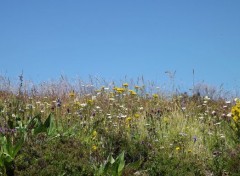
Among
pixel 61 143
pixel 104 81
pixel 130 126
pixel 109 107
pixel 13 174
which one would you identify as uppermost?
pixel 104 81

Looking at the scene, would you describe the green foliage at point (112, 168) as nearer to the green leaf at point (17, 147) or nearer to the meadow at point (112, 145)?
the meadow at point (112, 145)

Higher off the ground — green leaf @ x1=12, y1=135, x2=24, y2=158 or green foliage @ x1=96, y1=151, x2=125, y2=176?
green leaf @ x1=12, y1=135, x2=24, y2=158

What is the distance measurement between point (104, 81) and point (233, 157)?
860cm

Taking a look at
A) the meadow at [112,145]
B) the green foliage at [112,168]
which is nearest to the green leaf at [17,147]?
the meadow at [112,145]

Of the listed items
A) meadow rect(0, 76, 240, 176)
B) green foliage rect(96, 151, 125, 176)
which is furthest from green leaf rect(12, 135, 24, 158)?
green foliage rect(96, 151, 125, 176)

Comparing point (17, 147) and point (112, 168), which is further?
point (112, 168)

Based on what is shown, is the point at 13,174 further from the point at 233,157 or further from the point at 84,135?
the point at 233,157

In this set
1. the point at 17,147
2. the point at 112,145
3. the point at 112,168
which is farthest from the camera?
the point at 112,145

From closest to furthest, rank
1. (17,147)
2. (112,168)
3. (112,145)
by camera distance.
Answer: (17,147) < (112,168) < (112,145)

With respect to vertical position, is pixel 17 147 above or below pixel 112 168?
above

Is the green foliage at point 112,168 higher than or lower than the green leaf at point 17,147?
lower

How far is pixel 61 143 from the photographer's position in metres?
6.60

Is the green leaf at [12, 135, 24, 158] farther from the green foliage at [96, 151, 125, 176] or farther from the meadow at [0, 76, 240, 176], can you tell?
the green foliage at [96, 151, 125, 176]

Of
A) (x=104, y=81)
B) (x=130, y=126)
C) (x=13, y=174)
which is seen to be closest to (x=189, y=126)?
(x=130, y=126)
